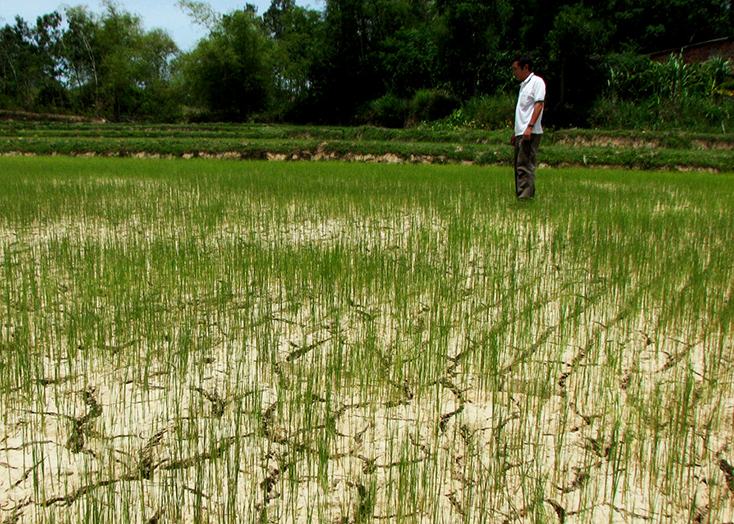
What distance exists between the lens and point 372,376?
223 centimetres

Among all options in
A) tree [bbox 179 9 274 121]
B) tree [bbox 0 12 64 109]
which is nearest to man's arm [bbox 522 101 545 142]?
tree [bbox 179 9 274 121]

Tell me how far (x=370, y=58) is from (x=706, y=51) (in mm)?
14850

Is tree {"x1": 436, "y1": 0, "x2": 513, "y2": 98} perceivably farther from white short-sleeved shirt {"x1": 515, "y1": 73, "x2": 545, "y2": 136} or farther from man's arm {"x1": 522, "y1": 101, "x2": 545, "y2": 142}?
man's arm {"x1": 522, "y1": 101, "x2": 545, "y2": 142}

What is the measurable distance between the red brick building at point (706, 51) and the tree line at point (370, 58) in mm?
1270

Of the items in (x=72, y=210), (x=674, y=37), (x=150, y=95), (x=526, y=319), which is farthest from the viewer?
(x=150, y=95)

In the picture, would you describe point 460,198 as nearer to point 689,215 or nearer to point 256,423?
point 689,215

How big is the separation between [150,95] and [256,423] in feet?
137

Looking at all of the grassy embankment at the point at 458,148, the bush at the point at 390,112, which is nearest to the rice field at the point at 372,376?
the grassy embankment at the point at 458,148

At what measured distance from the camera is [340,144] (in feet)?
44.4

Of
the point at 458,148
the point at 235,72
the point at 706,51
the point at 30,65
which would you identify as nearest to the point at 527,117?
the point at 458,148

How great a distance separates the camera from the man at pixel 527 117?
202 inches

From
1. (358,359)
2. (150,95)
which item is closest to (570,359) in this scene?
(358,359)

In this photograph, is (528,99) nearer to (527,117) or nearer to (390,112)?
(527,117)

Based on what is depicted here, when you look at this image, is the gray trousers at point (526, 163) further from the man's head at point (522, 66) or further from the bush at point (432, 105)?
the bush at point (432, 105)
